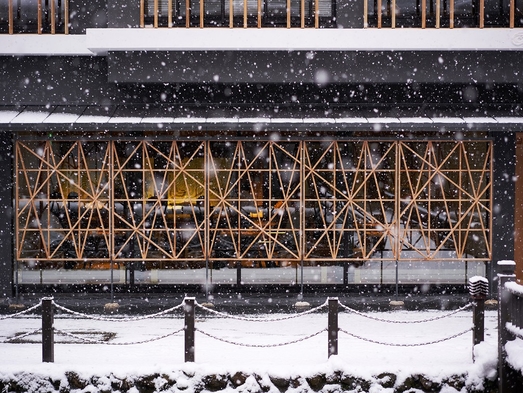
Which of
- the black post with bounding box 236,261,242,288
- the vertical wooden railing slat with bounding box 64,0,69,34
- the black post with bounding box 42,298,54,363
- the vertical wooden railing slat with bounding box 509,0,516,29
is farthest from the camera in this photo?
the black post with bounding box 236,261,242,288

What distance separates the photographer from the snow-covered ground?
9164 mm

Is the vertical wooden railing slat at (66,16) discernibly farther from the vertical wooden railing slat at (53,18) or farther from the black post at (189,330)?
the black post at (189,330)

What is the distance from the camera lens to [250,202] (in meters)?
13.2

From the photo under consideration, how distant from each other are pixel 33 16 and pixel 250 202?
5.81 meters

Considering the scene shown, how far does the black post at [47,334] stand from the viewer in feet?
30.4

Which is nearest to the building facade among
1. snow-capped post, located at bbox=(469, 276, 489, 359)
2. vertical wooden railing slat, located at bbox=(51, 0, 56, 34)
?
vertical wooden railing slat, located at bbox=(51, 0, 56, 34)

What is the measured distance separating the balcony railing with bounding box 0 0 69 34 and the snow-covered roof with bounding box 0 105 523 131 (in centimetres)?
169

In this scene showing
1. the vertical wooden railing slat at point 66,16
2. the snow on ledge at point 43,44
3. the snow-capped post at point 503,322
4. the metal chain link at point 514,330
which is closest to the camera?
the metal chain link at point 514,330

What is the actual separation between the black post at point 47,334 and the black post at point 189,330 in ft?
6.24

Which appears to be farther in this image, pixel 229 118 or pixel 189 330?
pixel 229 118

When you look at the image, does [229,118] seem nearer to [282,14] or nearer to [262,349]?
[282,14]

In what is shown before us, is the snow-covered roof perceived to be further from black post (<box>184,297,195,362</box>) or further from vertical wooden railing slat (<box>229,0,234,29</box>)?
black post (<box>184,297,195,362</box>)

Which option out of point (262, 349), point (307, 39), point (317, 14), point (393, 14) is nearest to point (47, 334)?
point (262, 349)

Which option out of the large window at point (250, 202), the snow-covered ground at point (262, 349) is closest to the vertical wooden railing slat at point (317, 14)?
the large window at point (250, 202)
